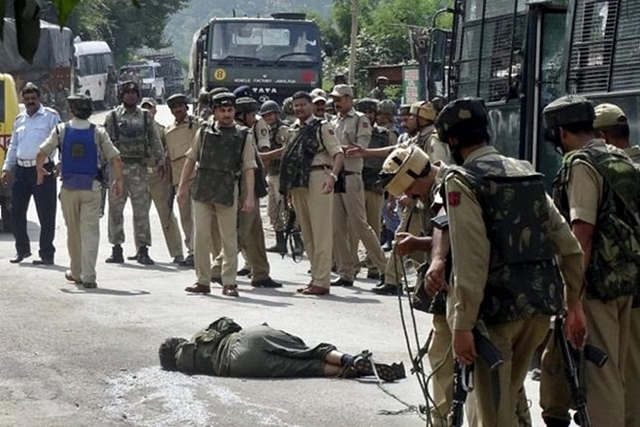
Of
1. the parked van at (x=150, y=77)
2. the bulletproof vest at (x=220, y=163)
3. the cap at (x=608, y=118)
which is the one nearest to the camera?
the cap at (x=608, y=118)

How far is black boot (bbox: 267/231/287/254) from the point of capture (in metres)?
17.4

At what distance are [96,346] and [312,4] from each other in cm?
16987

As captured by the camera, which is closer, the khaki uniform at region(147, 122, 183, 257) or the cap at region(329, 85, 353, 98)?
the cap at region(329, 85, 353, 98)

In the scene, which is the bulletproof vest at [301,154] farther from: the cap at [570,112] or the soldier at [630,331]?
the cap at [570,112]

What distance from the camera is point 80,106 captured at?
14.7 meters

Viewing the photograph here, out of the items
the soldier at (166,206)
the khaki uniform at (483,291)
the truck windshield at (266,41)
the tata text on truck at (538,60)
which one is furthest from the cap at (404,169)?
the truck windshield at (266,41)

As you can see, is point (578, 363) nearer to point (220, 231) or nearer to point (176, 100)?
point (220, 231)

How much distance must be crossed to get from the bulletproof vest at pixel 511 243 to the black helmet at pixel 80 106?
918 cm

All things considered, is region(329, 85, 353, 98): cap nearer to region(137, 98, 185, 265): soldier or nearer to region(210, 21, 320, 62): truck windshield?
region(137, 98, 185, 265): soldier

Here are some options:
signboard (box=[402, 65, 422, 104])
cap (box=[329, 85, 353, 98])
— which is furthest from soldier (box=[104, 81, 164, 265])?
signboard (box=[402, 65, 422, 104])

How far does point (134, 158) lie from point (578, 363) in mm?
10594

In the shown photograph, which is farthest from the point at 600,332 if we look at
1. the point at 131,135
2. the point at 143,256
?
the point at 143,256

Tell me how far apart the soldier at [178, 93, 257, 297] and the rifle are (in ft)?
24.1

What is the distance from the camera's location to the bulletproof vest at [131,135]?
16.6m
